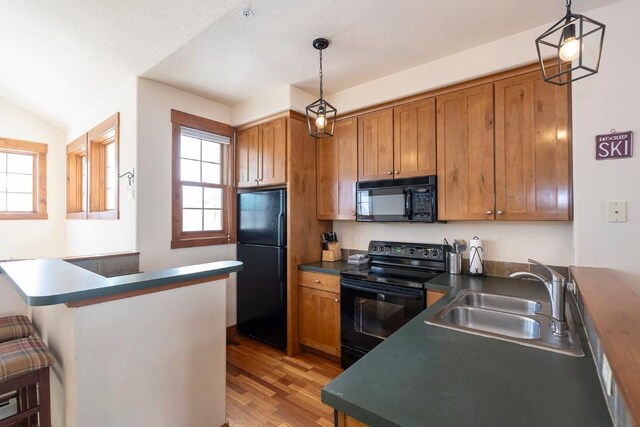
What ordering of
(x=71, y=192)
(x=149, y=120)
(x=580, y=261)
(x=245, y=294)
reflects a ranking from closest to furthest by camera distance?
(x=580, y=261) < (x=149, y=120) < (x=245, y=294) < (x=71, y=192)

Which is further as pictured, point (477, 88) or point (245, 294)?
point (245, 294)

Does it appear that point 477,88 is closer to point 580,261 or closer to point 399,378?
point 580,261

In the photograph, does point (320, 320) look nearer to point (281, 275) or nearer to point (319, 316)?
point (319, 316)

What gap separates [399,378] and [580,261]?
1.59 m

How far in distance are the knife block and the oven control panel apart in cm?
38

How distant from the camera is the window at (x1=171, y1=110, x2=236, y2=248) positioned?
2988 millimetres

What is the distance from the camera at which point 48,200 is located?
419cm

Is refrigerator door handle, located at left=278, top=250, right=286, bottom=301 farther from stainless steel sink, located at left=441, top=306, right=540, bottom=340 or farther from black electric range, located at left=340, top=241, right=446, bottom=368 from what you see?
stainless steel sink, located at left=441, top=306, right=540, bottom=340

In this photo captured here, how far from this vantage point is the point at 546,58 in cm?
200

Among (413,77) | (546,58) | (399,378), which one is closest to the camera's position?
(399,378)

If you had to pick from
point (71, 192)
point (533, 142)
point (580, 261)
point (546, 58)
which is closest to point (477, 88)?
point (546, 58)

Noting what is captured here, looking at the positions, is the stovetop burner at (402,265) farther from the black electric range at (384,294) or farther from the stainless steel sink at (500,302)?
the stainless steel sink at (500,302)

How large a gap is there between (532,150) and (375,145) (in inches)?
47.9

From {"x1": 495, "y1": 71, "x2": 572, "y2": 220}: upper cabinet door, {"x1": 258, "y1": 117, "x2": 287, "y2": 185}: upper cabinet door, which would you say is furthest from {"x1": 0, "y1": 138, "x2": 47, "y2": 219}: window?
{"x1": 495, "y1": 71, "x2": 572, "y2": 220}: upper cabinet door
